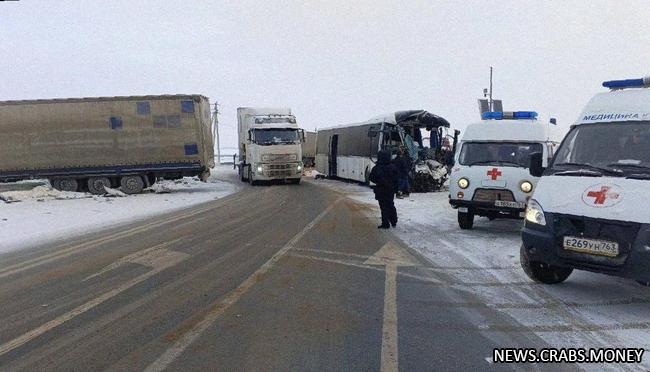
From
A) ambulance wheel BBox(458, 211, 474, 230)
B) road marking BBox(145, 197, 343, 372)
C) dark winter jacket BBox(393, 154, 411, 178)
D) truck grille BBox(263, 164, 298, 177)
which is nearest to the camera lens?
road marking BBox(145, 197, 343, 372)

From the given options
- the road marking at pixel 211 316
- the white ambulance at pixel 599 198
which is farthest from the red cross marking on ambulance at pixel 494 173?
the road marking at pixel 211 316

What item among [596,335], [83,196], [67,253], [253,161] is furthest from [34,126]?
[596,335]

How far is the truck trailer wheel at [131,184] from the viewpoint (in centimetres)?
2145

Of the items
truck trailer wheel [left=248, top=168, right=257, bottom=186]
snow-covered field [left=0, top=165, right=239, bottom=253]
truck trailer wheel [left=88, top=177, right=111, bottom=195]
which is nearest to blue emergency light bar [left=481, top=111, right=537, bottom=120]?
snow-covered field [left=0, top=165, right=239, bottom=253]

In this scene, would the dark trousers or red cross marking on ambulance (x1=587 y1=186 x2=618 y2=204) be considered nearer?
red cross marking on ambulance (x1=587 y1=186 x2=618 y2=204)

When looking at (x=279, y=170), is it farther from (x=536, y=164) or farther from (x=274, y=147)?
(x=536, y=164)

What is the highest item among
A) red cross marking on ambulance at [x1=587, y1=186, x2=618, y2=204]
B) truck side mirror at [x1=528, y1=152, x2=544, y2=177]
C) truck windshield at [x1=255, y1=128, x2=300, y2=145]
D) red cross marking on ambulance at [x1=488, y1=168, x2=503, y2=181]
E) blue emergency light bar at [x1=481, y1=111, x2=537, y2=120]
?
blue emergency light bar at [x1=481, y1=111, x2=537, y2=120]

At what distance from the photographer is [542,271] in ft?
19.4

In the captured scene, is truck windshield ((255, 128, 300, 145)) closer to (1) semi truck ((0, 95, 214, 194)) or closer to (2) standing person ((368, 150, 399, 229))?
(1) semi truck ((0, 95, 214, 194))

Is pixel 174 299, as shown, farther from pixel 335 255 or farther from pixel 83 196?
Answer: pixel 83 196

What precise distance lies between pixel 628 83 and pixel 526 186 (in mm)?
3380

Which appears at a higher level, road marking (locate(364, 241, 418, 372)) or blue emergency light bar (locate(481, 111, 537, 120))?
blue emergency light bar (locate(481, 111, 537, 120))

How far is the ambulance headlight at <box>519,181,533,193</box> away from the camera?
9336 mm

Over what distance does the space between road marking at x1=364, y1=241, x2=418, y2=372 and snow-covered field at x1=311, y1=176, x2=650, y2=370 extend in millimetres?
409
